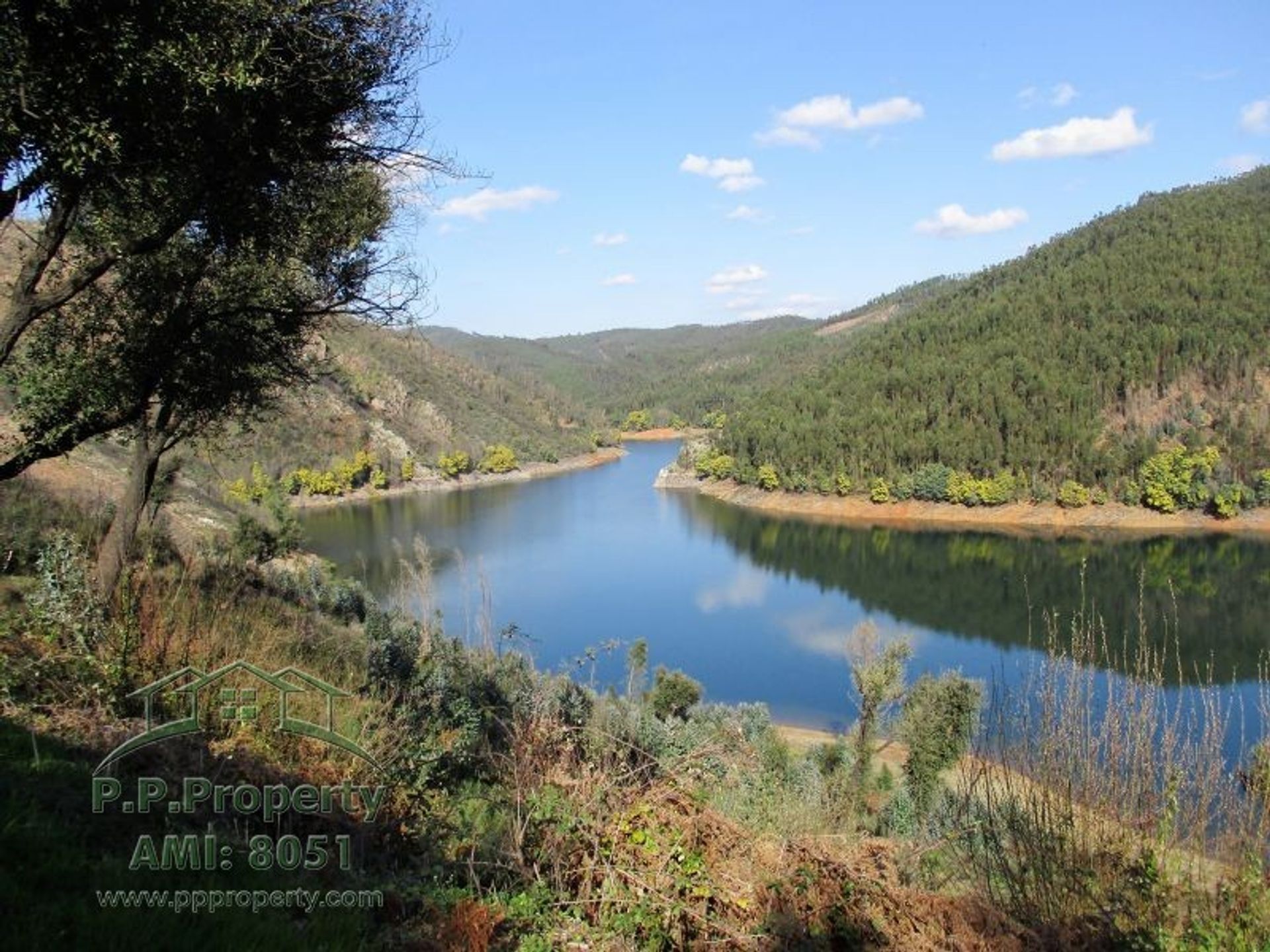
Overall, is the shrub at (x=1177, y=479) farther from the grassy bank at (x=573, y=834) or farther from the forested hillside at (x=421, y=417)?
the grassy bank at (x=573, y=834)

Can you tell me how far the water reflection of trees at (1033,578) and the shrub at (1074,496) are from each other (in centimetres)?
680

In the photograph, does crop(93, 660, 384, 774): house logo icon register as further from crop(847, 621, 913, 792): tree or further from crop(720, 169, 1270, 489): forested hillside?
crop(720, 169, 1270, 489): forested hillside

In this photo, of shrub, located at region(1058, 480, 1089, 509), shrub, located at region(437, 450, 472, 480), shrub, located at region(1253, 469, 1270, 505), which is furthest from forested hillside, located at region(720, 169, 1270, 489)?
shrub, located at region(437, 450, 472, 480)

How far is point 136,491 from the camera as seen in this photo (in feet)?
21.9

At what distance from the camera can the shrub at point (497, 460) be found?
315 ft

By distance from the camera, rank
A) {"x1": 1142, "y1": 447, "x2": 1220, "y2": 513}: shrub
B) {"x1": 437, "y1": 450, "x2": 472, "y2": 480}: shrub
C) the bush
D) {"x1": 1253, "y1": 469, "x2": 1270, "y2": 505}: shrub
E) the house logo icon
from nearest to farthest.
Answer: the house logo icon < the bush < {"x1": 1253, "y1": 469, "x2": 1270, "y2": 505}: shrub < {"x1": 1142, "y1": 447, "x2": 1220, "y2": 513}: shrub < {"x1": 437, "y1": 450, "x2": 472, "y2": 480}: shrub

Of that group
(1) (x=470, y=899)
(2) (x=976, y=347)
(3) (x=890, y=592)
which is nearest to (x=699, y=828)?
(1) (x=470, y=899)

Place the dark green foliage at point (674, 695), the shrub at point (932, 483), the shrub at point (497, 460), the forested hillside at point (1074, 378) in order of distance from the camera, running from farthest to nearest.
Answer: the shrub at point (497, 460) < the forested hillside at point (1074, 378) < the shrub at point (932, 483) < the dark green foliage at point (674, 695)

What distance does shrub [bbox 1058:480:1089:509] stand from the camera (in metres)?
61.2

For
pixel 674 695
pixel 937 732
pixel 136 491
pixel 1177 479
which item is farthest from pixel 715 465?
pixel 136 491

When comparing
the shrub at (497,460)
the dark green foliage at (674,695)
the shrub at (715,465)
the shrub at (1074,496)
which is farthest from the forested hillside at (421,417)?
the shrub at (1074,496)

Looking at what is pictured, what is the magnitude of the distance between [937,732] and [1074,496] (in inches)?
1946

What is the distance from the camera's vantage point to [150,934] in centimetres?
224

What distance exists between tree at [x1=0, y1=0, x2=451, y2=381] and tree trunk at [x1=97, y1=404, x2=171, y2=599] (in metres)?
1.82
